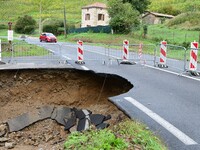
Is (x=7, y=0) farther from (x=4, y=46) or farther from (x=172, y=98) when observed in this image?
(x=172, y=98)

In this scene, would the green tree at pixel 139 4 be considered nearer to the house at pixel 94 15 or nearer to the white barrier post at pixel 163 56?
the house at pixel 94 15

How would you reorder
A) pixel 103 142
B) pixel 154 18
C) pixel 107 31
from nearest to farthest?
pixel 103 142
pixel 107 31
pixel 154 18

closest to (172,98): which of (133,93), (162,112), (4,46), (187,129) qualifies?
(133,93)

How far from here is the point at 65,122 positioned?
8.08 metres

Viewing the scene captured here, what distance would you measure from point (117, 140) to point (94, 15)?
216 ft

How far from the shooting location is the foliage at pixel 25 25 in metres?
73.5

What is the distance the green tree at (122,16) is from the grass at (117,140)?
40988 mm

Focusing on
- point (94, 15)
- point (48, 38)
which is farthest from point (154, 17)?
point (48, 38)

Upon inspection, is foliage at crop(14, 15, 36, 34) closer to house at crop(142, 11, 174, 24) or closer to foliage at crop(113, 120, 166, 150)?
house at crop(142, 11, 174, 24)

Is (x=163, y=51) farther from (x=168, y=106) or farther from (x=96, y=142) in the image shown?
(x=96, y=142)

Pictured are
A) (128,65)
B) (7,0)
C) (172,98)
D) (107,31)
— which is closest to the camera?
(172,98)

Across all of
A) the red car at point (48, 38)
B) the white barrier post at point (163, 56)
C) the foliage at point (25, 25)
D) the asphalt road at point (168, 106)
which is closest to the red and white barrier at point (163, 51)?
the white barrier post at point (163, 56)

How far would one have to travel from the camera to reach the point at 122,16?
46094mm

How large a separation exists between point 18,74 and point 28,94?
578 mm
